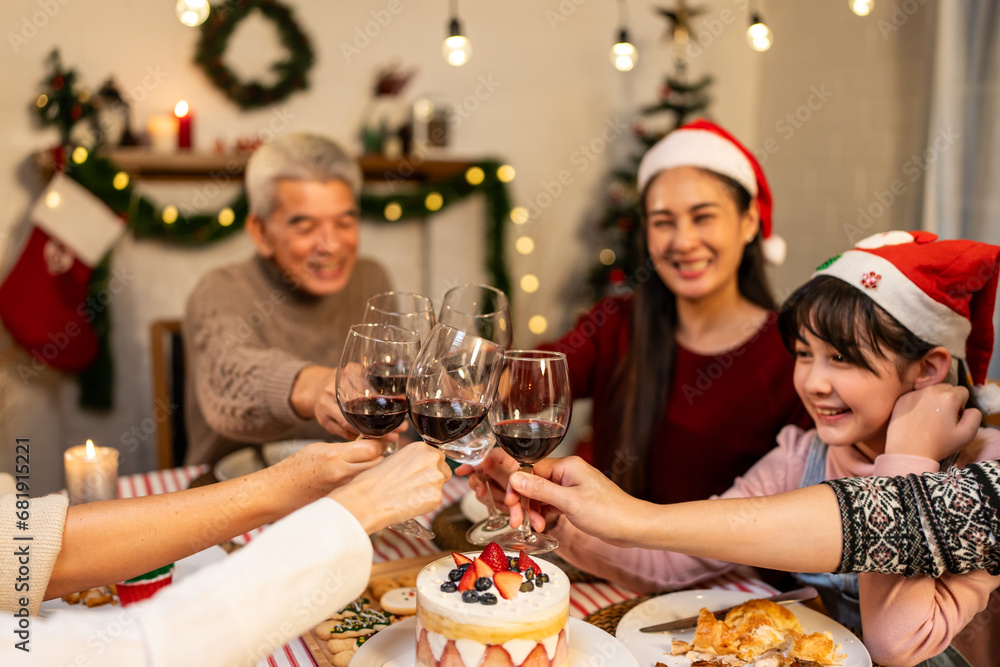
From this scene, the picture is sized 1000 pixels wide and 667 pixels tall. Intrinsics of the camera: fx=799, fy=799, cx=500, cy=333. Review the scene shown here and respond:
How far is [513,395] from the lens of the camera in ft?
3.52

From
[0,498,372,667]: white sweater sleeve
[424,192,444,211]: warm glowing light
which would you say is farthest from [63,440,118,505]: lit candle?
[424,192,444,211]: warm glowing light

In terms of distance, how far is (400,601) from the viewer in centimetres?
119

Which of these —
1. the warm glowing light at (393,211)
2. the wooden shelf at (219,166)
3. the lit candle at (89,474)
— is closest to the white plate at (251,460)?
the lit candle at (89,474)

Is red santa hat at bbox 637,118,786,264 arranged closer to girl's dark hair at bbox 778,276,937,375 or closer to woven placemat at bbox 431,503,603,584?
girl's dark hair at bbox 778,276,937,375

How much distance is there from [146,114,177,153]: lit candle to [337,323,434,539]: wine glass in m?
2.31

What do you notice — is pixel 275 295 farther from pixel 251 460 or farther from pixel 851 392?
pixel 851 392

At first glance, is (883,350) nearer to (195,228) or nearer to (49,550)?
(49,550)

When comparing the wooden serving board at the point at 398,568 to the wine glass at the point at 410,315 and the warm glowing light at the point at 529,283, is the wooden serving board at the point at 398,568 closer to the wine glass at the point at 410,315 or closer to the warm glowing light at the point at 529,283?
the wine glass at the point at 410,315

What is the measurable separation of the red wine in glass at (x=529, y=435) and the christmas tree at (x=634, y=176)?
2.73 meters

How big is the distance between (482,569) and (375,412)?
1.02 feet

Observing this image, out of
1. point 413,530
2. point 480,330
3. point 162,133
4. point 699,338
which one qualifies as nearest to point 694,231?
point 699,338

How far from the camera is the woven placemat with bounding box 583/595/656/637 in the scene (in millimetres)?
1123

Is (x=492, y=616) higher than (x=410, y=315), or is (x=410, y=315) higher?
(x=410, y=315)

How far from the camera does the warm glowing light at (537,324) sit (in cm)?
414
